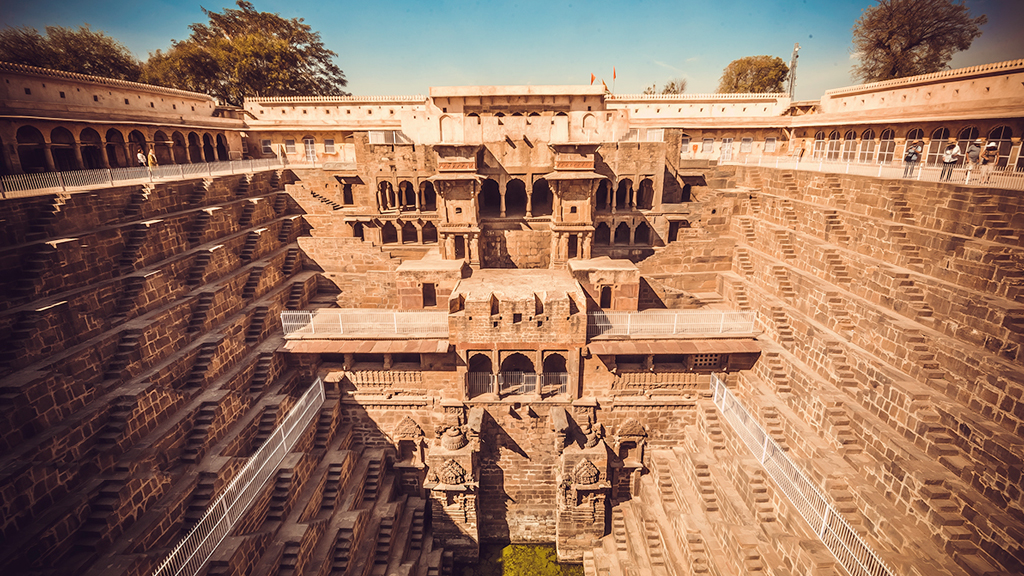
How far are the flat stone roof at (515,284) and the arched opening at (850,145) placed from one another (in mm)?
21507

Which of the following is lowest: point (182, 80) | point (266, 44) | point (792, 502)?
point (792, 502)

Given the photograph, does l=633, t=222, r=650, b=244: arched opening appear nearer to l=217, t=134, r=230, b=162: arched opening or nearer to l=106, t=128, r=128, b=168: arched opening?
l=217, t=134, r=230, b=162: arched opening

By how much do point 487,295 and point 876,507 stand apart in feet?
40.1

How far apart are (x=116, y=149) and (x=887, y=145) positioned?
44.6 metres

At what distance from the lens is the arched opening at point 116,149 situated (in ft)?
80.4

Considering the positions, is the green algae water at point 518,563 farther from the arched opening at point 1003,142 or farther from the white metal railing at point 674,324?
the arched opening at point 1003,142

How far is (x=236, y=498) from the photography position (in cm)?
1129

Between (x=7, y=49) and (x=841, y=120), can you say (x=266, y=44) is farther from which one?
(x=841, y=120)

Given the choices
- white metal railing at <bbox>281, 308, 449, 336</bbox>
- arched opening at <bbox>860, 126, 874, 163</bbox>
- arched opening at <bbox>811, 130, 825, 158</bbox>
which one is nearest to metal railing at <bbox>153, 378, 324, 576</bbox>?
white metal railing at <bbox>281, 308, 449, 336</bbox>

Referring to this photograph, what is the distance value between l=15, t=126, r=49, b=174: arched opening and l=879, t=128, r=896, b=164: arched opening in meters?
44.2

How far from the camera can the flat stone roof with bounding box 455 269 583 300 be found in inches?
647

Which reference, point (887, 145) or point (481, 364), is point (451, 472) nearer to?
point (481, 364)

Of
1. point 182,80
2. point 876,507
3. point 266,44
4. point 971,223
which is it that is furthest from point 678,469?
point 182,80

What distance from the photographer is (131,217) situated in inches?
607
